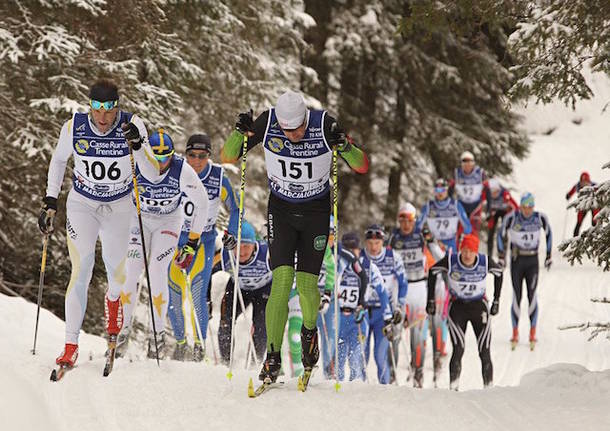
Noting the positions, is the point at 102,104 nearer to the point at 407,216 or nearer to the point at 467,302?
the point at 467,302

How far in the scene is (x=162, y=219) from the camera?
767 cm

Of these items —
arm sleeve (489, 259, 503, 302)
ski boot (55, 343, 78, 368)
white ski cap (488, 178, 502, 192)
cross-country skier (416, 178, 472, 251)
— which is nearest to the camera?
ski boot (55, 343, 78, 368)

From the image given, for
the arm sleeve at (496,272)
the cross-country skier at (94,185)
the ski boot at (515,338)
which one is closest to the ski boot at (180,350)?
the cross-country skier at (94,185)

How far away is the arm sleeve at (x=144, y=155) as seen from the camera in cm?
650

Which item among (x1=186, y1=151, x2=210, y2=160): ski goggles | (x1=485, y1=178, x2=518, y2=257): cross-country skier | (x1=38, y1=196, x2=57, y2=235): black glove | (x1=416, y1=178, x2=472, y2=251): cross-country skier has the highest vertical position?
(x1=485, y1=178, x2=518, y2=257): cross-country skier

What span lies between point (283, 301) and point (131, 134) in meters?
1.69

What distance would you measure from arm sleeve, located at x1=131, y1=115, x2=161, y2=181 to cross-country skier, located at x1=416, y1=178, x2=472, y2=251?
920cm

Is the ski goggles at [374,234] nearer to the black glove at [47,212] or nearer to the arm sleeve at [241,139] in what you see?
the arm sleeve at [241,139]

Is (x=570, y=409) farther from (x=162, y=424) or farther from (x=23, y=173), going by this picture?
(x=23, y=173)

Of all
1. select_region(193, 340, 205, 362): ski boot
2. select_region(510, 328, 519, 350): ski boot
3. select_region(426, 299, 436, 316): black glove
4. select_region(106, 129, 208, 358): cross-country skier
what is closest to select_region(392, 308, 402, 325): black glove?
select_region(426, 299, 436, 316): black glove

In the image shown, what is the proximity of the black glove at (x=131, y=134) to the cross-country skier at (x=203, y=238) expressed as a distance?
8.07 ft

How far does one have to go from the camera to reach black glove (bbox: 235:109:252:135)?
602 centimetres

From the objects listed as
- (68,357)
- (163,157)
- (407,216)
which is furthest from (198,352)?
(407,216)

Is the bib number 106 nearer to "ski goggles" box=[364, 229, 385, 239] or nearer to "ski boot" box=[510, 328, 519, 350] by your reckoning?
"ski goggles" box=[364, 229, 385, 239]
